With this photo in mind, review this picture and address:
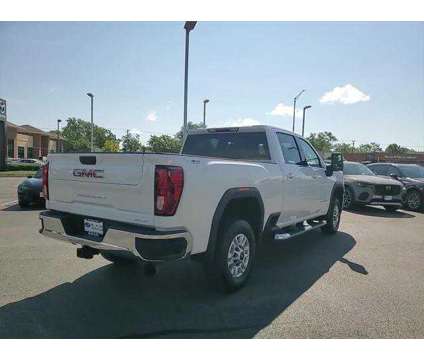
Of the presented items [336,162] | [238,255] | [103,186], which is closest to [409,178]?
[336,162]

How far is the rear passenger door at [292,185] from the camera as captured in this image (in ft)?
16.5

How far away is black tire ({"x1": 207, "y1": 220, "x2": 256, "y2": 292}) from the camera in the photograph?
381cm

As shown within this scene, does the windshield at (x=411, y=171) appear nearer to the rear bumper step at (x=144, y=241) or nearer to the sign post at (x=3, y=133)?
the rear bumper step at (x=144, y=241)

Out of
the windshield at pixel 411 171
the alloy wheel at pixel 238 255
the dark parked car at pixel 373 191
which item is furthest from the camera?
the windshield at pixel 411 171

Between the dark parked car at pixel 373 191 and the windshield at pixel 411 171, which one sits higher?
the windshield at pixel 411 171

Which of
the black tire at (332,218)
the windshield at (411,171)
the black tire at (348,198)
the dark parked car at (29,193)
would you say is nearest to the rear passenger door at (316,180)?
the black tire at (332,218)

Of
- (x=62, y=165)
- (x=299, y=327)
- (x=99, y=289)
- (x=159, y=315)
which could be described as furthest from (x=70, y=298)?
(x=299, y=327)

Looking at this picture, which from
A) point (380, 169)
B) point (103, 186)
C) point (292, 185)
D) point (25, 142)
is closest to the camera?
point (103, 186)

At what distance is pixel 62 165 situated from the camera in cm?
399

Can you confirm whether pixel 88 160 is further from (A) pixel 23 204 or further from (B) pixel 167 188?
(A) pixel 23 204

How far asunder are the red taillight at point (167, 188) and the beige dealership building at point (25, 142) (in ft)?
185

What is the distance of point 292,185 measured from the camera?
5176mm

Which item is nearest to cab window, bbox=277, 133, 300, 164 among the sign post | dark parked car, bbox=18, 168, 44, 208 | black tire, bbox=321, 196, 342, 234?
black tire, bbox=321, 196, 342, 234

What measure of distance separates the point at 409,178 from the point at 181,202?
38.9 feet
